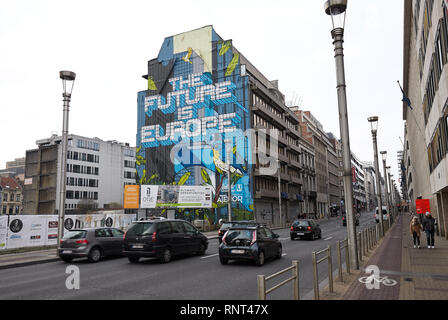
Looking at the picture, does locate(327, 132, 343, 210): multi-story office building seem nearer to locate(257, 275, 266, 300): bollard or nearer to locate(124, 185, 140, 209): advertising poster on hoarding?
locate(124, 185, 140, 209): advertising poster on hoarding

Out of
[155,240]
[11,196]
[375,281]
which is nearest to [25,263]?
[155,240]

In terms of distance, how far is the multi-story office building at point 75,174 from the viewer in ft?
282

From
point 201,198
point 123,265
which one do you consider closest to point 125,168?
point 201,198

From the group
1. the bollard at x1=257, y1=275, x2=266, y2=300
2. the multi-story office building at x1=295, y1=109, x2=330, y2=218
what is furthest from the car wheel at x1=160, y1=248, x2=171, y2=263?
the multi-story office building at x1=295, y1=109, x2=330, y2=218

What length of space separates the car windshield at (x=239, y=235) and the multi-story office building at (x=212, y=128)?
34296mm

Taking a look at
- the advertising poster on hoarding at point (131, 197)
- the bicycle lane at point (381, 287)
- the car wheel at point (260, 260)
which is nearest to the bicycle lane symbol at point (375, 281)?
the bicycle lane at point (381, 287)

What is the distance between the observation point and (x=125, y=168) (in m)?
101

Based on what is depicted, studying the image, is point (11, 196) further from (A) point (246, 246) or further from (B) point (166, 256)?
(A) point (246, 246)

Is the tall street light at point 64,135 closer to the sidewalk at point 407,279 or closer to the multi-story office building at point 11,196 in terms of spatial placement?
the sidewalk at point 407,279

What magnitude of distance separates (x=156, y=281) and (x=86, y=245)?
5.99 m

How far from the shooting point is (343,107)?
1078 centimetres

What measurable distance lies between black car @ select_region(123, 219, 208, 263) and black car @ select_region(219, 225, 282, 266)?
2.36m
